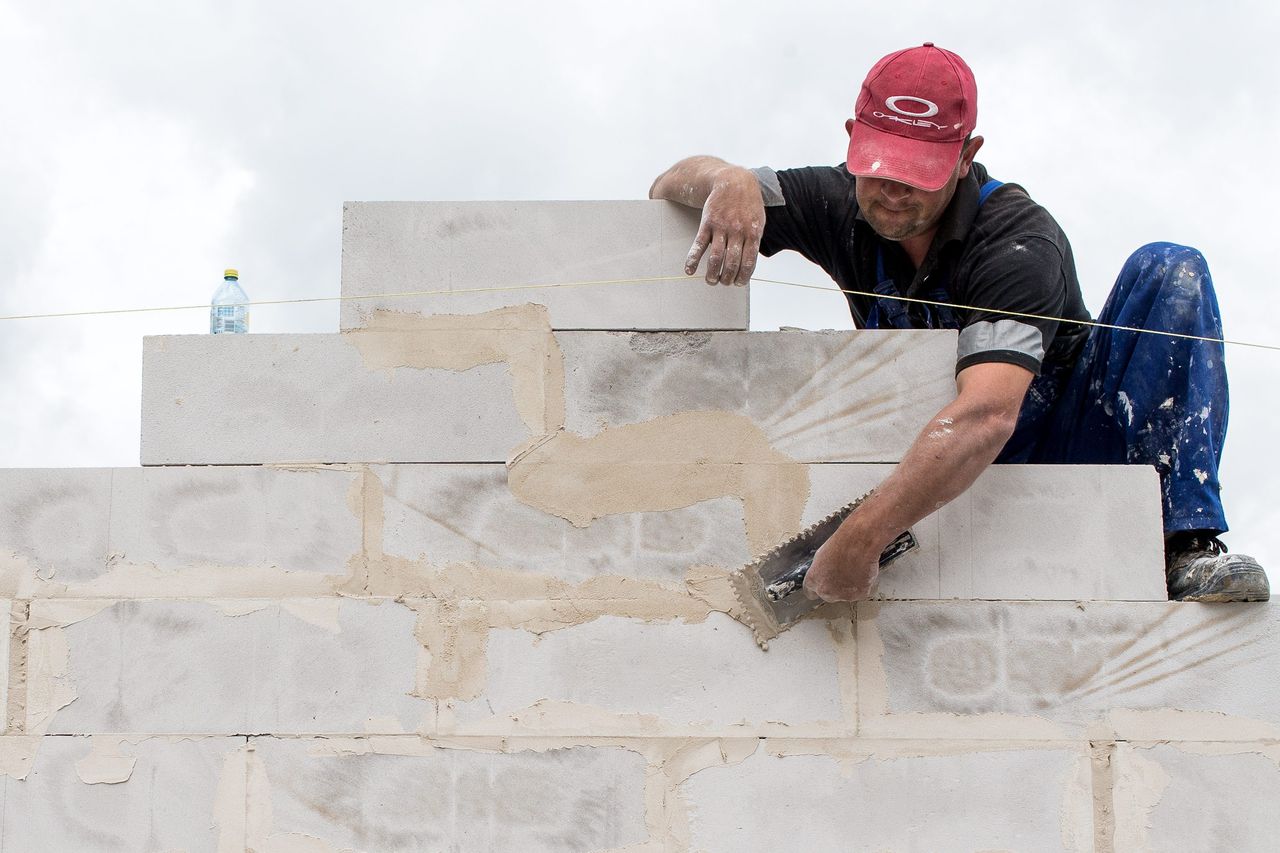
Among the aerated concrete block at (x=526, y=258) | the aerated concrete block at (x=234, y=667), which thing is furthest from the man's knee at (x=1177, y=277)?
the aerated concrete block at (x=234, y=667)

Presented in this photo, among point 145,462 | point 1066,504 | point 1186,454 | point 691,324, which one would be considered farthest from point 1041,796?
point 145,462

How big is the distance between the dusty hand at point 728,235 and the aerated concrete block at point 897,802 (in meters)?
1.31

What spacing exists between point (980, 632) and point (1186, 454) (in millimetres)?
850

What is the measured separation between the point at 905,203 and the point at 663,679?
148cm

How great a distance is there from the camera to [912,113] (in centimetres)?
375

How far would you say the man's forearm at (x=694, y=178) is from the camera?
12.4 feet

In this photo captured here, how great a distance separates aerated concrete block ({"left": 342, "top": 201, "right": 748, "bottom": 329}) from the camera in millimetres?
3811

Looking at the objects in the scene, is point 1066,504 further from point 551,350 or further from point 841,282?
point 551,350

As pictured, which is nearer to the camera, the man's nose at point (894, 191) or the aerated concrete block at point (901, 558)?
the aerated concrete block at point (901, 558)

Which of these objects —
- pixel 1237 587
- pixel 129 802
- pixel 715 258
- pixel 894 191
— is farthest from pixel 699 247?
pixel 129 802

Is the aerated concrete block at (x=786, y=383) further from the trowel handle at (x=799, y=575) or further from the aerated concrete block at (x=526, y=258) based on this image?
the trowel handle at (x=799, y=575)

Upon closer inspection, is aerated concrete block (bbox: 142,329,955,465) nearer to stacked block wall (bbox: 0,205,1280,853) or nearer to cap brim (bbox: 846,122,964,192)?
stacked block wall (bbox: 0,205,1280,853)

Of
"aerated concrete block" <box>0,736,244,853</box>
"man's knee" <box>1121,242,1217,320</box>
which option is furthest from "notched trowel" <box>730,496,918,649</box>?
"aerated concrete block" <box>0,736,244,853</box>

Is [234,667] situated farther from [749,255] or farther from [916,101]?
[916,101]
